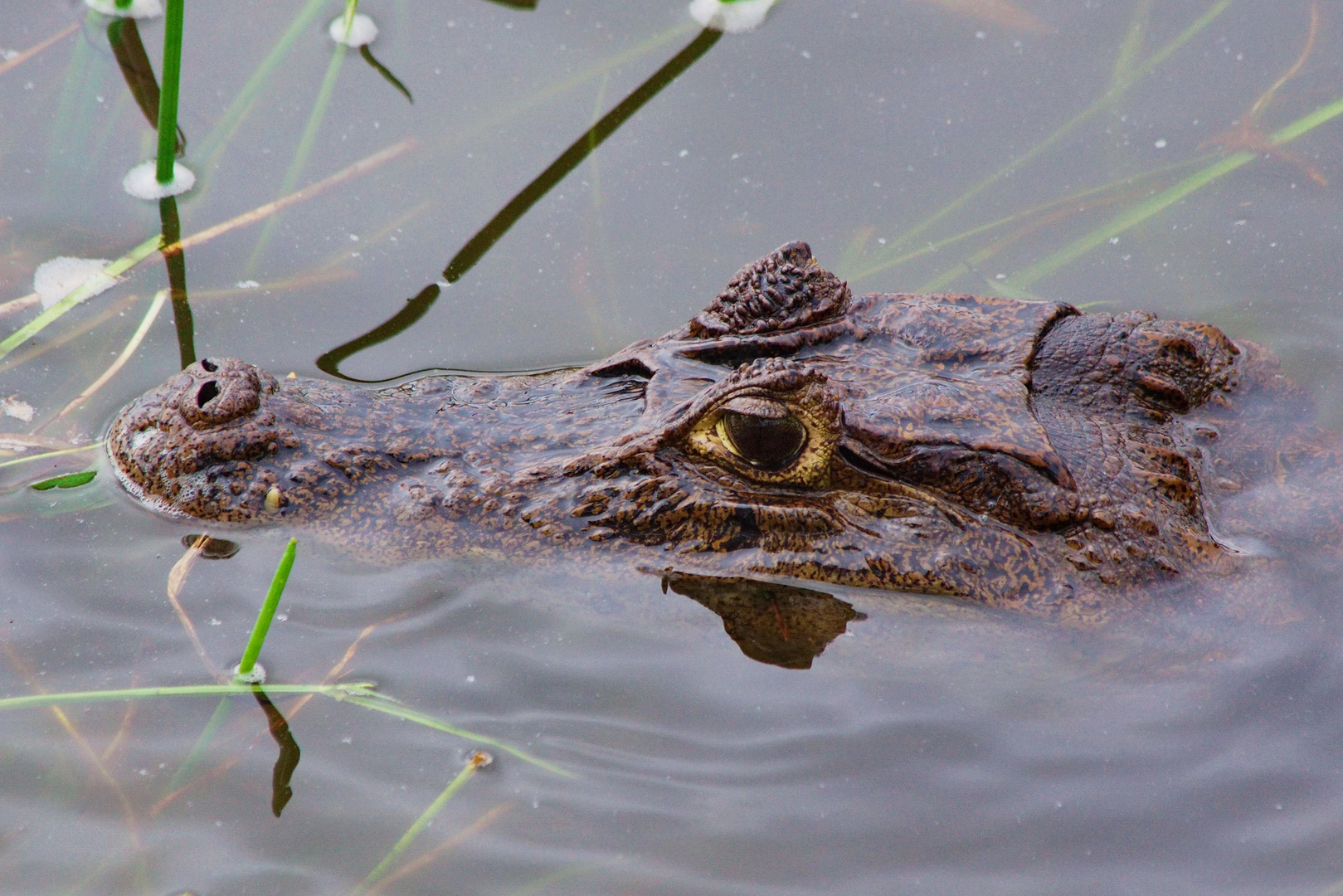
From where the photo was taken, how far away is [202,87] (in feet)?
20.3

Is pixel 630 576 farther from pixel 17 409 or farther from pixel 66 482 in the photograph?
pixel 17 409

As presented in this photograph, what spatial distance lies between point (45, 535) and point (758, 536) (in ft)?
8.70

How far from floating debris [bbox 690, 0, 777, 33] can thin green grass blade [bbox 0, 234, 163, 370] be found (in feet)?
10.5

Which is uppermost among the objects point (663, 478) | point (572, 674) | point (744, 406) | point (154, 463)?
point (744, 406)

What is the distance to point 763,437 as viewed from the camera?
3676mm

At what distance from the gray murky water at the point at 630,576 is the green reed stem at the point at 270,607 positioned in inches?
12.0

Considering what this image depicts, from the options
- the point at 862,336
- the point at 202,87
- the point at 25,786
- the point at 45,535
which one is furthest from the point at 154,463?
the point at 202,87

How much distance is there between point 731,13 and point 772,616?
4.07m

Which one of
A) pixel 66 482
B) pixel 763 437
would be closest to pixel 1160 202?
pixel 763 437

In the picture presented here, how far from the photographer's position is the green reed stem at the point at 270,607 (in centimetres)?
288

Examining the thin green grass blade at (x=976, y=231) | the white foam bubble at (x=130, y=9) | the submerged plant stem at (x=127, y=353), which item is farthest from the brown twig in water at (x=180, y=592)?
the white foam bubble at (x=130, y=9)

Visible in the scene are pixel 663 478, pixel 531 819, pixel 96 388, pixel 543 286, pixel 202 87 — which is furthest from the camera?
pixel 202 87

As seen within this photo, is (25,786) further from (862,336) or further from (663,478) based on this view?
(862,336)

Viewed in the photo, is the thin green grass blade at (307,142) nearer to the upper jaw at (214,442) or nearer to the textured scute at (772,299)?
the upper jaw at (214,442)
